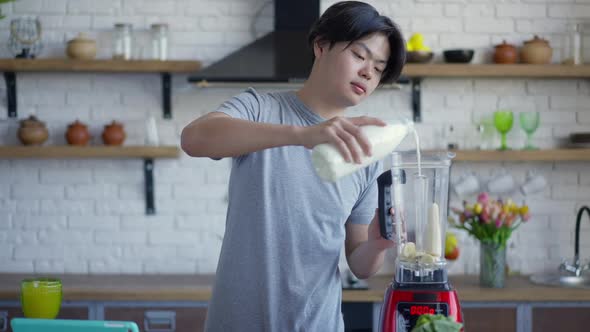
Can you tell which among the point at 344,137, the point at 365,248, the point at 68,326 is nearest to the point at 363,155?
the point at 344,137

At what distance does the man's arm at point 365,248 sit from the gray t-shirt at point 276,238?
82 mm

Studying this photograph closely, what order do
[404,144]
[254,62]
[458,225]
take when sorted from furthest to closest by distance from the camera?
[404,144]
[458,225]
[254,62]

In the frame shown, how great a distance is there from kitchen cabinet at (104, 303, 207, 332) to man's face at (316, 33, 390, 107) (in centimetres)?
200

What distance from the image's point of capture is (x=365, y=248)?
1840 mm

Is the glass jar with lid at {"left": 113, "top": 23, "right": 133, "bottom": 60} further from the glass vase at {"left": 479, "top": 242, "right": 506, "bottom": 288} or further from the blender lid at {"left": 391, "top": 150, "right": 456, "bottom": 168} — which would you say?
the blender lid at {"left": 391, "top": 150, "right": 456, "bottom": 168}

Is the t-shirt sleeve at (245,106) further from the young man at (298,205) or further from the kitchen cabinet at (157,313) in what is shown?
the kitchen cabinet at (157,313)

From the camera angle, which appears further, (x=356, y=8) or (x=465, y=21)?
(x=465, y=21)

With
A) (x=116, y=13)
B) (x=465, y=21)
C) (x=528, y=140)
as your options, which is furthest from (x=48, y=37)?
(x=528, y=140)

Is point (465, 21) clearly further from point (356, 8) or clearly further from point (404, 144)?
point (356, 8)

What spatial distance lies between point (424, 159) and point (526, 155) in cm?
250

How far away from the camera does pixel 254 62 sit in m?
3.53

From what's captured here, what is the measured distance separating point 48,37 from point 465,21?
204 cm

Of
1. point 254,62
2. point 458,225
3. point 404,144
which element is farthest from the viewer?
point 404,144

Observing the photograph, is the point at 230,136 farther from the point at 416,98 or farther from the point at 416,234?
the point at 416,98
